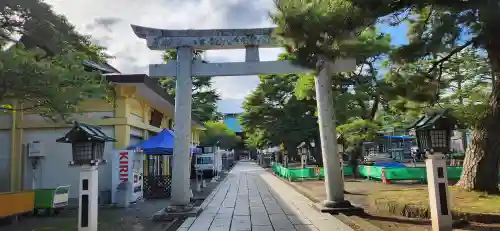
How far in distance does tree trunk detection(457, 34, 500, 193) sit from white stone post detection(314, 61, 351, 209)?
3.10 metres

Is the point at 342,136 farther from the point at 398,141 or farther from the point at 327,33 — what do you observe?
the point at 398,141

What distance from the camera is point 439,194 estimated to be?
6469mm

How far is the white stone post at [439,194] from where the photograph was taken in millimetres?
6422

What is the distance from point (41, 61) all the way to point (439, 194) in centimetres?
675

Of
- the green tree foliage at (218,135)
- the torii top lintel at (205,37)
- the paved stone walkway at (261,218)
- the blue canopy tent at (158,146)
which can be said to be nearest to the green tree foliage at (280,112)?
the blue canopy tent at (158,146)

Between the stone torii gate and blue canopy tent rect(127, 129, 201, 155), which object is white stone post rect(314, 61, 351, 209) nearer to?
the stone torii gate

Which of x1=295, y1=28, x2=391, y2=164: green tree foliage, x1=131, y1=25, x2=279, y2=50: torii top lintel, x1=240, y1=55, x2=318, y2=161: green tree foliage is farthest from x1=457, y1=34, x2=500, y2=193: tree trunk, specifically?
x1=240, y1=55, x2=318, y2=161: green tree foliage

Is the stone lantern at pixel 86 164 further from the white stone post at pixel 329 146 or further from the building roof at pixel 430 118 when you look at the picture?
the white stone post at pixel 329 146

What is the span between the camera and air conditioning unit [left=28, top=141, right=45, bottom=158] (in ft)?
45.5

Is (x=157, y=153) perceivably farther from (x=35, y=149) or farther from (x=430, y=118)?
(x=430, y=118)

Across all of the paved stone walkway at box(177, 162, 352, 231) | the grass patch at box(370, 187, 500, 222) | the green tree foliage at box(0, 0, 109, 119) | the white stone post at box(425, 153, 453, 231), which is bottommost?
the paved stone walkway at box(177, 162, 352, 231)

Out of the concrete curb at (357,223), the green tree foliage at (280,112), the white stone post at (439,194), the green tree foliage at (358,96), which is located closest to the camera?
the white stone post at (439,194)

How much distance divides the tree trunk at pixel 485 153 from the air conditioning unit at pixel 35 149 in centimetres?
1298

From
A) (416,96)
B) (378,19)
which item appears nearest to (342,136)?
(416,96)
